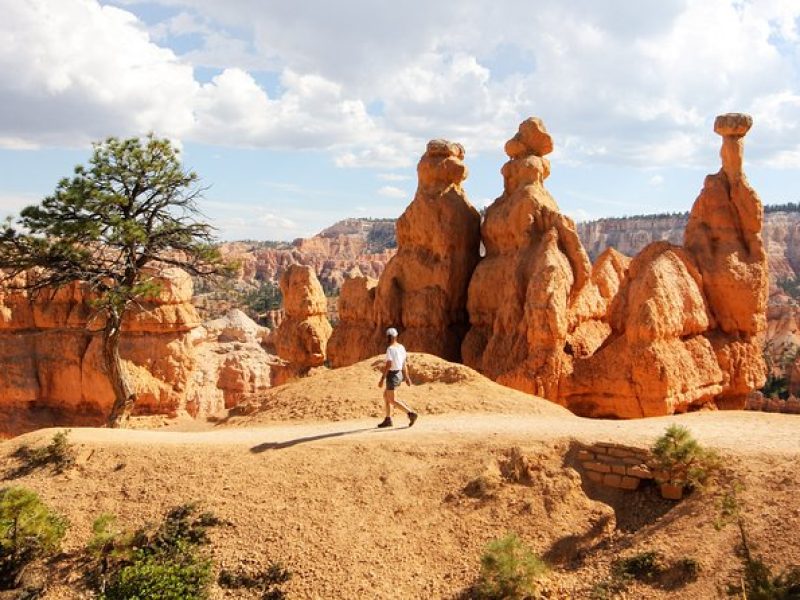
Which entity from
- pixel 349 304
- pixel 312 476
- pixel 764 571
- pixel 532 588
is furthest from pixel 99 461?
pixel 349 304

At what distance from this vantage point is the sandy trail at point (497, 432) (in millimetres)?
11234

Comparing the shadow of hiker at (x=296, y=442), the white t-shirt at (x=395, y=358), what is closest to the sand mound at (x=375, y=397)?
the shadow of hiker at (x=296, y=442)

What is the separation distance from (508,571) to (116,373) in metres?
11.5

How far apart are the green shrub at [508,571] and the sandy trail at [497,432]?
2.73 m

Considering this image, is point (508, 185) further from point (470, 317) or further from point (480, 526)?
point (480, 526)

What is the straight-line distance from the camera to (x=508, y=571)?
8.84 m

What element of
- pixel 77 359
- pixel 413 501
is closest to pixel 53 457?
pixel 413 501

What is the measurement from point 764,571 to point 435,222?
17378 mm

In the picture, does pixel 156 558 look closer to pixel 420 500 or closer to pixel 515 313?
pixel 420 500

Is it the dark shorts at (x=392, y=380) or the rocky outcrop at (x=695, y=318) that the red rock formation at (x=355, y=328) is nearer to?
the rocky outcrop at (x=695, y=318)

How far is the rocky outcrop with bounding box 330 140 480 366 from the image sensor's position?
936 inches

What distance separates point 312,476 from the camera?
11.5 m

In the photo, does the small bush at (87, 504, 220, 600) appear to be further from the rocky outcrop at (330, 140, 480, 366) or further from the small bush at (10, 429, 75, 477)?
the rocky outcrop at (330, 140, 480, 366)

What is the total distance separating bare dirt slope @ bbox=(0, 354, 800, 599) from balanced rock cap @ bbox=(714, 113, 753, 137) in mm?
13331
